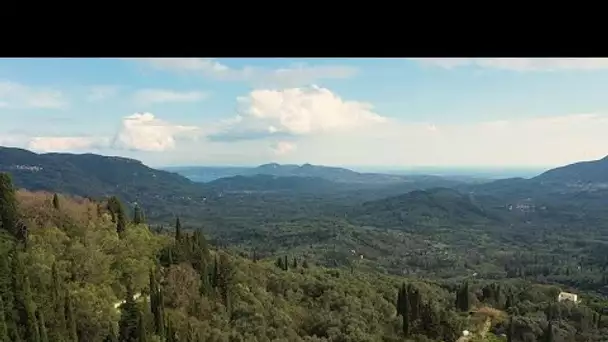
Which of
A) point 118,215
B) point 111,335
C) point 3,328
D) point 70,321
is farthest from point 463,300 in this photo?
point 3,328

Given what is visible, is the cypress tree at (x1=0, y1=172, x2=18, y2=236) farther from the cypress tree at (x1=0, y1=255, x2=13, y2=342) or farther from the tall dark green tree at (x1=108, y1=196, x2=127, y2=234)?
the tall dark green tree at (x1=108, y1=196, x2=127, y2=234)

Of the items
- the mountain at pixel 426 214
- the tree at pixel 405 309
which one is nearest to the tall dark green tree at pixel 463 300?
the tree at pixel 405 309

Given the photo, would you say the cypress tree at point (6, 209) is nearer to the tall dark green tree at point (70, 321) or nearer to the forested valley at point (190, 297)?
the forested valley at point (190, 297)

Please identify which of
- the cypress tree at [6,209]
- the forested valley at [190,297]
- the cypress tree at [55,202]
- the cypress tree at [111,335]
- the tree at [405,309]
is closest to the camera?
the cypress tree at [111,335]

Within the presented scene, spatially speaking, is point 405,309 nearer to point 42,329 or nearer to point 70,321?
point 70,321

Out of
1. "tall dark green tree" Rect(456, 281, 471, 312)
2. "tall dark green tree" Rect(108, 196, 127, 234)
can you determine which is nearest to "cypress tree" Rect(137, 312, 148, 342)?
"tall dark green tree" Rect(108, 196, 127, 234)

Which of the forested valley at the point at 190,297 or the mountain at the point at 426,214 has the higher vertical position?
the forested valley at the point at 190,297

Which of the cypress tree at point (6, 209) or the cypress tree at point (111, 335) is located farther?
the cypress tree at point (6, 209)
